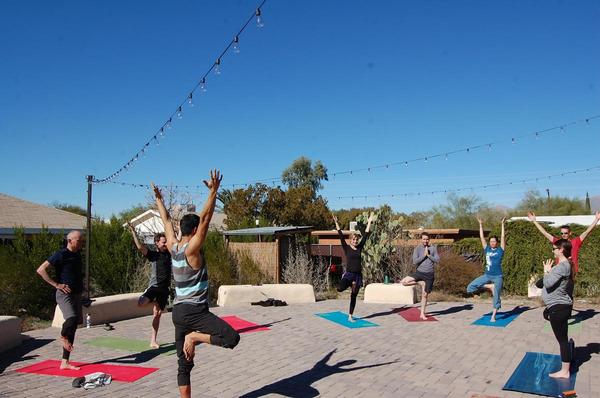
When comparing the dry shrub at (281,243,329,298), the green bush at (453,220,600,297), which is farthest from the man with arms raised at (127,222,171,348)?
the green bush at (453,220,600,297)

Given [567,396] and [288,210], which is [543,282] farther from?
[288,210]

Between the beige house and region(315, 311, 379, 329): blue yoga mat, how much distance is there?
12194 mm

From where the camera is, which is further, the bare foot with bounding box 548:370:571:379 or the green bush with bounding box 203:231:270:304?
the green bush with bounding box 203:231:270:304

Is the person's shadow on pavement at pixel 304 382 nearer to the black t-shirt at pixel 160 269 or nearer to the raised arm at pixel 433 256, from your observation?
the black t-shirt at pixel 160 269

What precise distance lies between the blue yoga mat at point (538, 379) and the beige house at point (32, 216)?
16.9 m

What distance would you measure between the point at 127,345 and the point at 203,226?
4660mm

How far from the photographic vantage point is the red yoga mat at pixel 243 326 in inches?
370

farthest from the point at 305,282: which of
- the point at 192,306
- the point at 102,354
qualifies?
the point at 192,306

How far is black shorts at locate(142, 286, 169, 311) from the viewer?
7.42 meters

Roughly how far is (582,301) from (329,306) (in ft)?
21.3

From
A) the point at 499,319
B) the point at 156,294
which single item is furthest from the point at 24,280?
the point at 499,319

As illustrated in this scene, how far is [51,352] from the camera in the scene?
762cm

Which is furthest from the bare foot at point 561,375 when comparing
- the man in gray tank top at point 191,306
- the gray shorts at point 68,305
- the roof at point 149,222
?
the roof at point 149,222

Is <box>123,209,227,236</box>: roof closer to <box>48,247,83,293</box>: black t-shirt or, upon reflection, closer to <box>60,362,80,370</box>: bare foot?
<box>48,247,83,293</box>: black t-shirt
